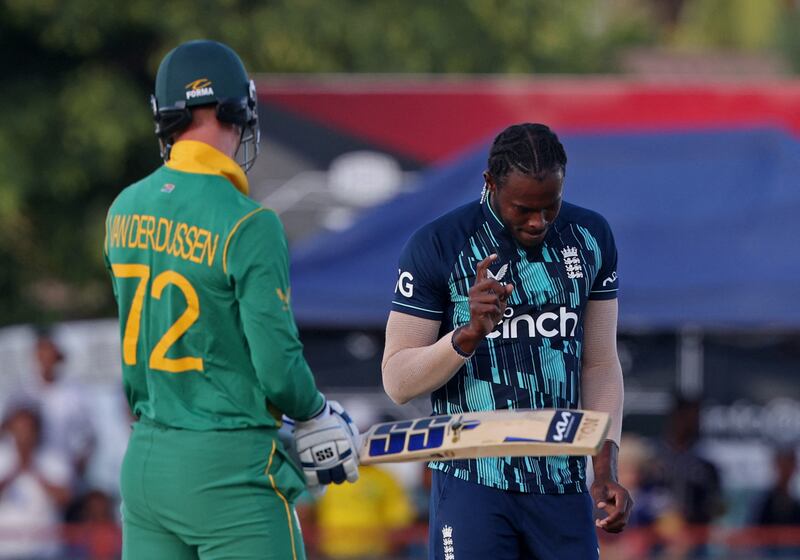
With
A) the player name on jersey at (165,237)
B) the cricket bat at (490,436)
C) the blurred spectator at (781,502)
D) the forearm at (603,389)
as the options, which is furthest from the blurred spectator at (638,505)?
the player name on jersey at (165,237)

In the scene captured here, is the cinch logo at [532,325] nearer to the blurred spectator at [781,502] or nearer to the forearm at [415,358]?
the forearm at [415,358]

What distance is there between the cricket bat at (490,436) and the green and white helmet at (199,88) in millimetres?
905

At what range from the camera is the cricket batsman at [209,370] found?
130 inches

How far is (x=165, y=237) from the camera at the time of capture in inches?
133

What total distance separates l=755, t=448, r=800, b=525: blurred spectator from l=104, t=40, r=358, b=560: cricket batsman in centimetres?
631

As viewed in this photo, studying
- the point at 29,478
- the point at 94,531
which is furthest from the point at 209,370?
the point at 29,478

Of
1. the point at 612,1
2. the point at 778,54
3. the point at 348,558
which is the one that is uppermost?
the point at 612,1

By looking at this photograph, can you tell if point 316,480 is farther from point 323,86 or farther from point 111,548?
point 323,86

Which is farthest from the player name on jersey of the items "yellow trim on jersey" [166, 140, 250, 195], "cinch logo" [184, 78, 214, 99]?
"cinch logo" [184, 78, 214, 99]

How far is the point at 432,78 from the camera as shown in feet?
46.9

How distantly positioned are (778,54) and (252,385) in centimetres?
2481

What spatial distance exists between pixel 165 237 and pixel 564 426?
1.14m

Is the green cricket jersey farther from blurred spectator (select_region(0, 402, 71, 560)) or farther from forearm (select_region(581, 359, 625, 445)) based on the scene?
blurred spectator (select_region(0, 402, 71, 560))

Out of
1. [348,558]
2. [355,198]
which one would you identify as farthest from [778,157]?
[348,558]
